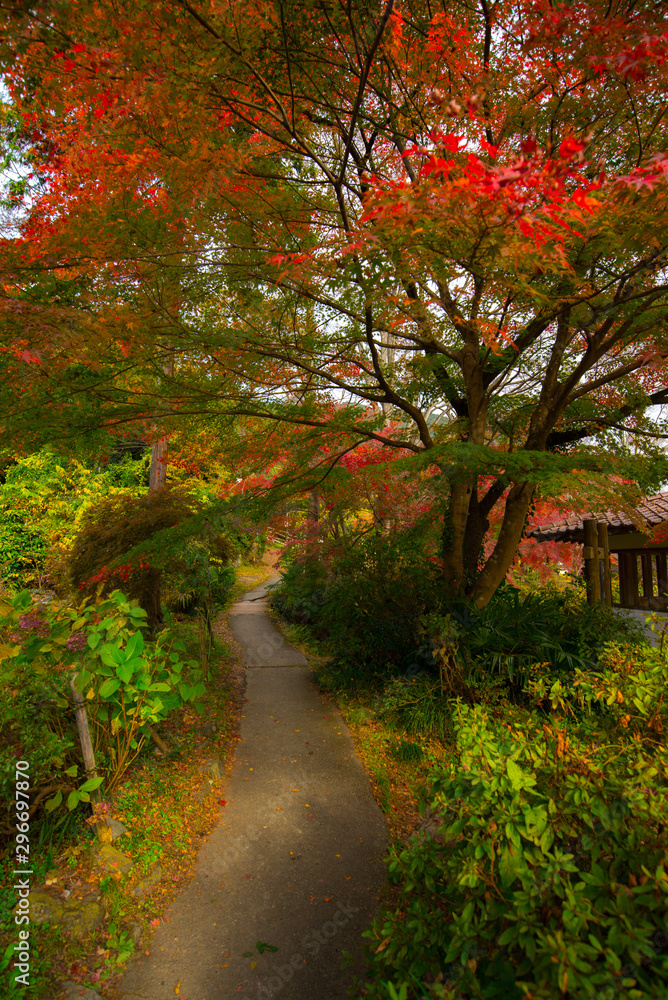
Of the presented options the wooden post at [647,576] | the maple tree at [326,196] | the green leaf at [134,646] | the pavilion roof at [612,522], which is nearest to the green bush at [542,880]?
the green leaf at [134,646]

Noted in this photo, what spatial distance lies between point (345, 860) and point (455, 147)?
488cm

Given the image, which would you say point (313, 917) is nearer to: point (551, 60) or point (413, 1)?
point (551, 60)

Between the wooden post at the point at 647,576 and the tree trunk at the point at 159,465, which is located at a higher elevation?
the tree trunk at the point at 159,465

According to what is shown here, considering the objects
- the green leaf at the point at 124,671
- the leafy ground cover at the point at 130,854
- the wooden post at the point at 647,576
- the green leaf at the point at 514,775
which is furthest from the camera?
the wooden post at the point at 647,576

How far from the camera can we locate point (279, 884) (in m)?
3.27

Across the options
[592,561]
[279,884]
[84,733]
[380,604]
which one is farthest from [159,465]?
[279,884]

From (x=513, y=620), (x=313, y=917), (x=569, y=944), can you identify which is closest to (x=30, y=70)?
(x=569, y=944)

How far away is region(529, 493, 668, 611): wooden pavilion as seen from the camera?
721 cm

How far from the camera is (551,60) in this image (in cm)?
388

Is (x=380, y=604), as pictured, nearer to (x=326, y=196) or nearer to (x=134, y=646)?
(x=134, y=646)

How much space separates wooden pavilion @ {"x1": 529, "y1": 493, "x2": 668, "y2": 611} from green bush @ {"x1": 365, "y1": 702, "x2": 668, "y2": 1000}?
4.64 m

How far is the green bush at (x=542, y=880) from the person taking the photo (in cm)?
125

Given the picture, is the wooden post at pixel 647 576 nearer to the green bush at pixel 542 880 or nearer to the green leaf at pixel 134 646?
the green bush at pixel 542 880

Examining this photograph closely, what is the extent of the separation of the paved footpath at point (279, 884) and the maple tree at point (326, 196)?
307 cm
